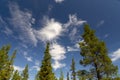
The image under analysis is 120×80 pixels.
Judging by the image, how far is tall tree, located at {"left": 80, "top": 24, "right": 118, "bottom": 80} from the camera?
65.9 ft

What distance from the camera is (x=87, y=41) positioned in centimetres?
2217

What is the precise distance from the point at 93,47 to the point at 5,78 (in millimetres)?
31146

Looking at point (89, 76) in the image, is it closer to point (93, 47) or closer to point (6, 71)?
point (93, 47)

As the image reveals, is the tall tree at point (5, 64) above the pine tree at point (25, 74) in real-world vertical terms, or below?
below

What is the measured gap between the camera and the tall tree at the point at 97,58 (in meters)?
20.1

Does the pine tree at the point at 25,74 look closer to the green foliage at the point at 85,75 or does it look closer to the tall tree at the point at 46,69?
the tall tree at the point at 46,69

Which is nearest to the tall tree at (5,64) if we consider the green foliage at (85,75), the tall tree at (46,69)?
the tall tree at (46,69)

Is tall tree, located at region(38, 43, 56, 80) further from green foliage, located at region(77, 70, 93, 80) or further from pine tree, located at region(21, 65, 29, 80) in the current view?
pine tree, located at region(21, 65, 29, 80)

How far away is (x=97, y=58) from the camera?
20.4m

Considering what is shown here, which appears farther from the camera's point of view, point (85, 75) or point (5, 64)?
point (5, 64)

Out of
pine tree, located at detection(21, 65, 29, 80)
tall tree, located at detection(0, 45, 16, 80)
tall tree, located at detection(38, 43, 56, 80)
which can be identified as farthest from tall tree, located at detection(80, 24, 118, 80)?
pine tree, located at detection(21, 65, 29, 80)

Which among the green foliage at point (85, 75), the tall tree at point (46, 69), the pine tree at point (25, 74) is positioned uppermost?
Answer: the pine tree at point (25, 74)

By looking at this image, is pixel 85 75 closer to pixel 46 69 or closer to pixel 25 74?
pixel 46 69

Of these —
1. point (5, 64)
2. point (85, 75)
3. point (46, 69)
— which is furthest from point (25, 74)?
point (85, 75)
